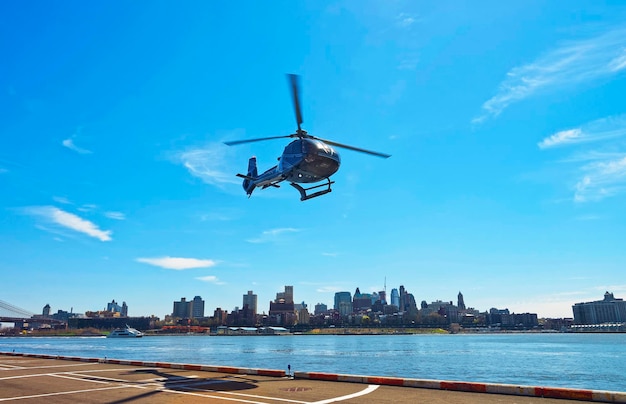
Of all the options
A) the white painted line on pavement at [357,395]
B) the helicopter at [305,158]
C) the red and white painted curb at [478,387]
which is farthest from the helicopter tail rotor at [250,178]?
the white painted line on pavement at [357,395]

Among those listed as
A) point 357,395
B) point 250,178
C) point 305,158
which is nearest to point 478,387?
point 357,395

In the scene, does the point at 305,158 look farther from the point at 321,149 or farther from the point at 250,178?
the point at 250,178

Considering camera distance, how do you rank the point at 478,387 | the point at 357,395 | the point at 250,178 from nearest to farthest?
the point at 357,395 < the point at 478,387 < the point at 250,178

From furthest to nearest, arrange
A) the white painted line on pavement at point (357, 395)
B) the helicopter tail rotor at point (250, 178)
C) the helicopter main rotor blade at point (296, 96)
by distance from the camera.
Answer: the helicopter tail rotor at point (250, 178), the helicopter main rotor blade at point (296, 96), the white painted line on pavement at point (357, 395)

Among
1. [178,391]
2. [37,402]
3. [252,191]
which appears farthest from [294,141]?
[37,402]

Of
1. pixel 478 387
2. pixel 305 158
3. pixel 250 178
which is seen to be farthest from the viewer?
pixel 250 178

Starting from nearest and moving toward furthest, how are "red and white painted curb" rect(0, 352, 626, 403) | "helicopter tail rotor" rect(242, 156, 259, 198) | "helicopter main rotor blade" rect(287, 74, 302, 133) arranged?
"red and white painted curb" rect(0, 352, 626, 403) < "helicopter main rotor blade" rect(287, 74, 302, 133) < "helicopter tail rotor" rect(242, 156, 259, 198)

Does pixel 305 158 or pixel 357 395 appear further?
pixel 305 158

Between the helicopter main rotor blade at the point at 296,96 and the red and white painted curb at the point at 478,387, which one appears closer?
the red and white painted curb at the point at 478,387

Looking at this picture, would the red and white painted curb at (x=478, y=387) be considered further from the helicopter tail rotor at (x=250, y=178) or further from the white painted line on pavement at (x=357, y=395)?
the helicopter tail rotor at (x=250, y=178)

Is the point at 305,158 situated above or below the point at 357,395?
above

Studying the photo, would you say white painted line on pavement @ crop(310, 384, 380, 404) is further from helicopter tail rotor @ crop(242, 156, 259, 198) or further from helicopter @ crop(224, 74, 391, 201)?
helicopter tail rotor @ crop(242, 156, 259, 198)

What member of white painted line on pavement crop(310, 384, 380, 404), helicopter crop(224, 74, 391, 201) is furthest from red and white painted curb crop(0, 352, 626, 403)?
helicopter crop(224, 74, 391, 201)
